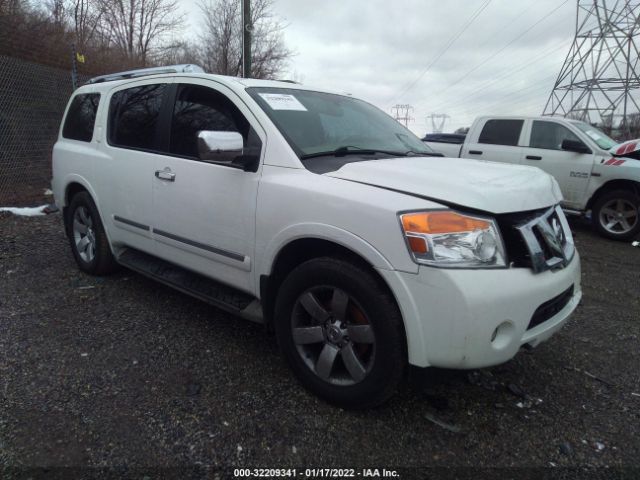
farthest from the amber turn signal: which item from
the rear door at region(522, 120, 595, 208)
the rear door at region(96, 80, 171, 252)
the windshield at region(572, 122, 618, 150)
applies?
the windshield at region(572, 122, 618, 150)

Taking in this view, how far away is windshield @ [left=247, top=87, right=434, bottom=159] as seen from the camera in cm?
273

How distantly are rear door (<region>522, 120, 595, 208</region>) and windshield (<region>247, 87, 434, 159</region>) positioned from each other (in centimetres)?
482

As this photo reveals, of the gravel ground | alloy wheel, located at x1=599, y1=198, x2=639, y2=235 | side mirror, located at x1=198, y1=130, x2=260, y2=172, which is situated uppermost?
side mirror, located at x1=198, y1=130, x2=260, y2=172

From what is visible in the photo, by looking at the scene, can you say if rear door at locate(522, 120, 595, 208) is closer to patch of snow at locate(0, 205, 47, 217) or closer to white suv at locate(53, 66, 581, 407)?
white suv at locate(53, 66, 581, 407)

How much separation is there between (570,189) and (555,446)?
6.10m

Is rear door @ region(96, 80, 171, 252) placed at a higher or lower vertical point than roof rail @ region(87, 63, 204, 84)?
lower

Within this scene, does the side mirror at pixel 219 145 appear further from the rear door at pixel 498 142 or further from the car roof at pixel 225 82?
the rear door at pixel 498 142

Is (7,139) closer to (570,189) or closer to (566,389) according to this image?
(566,389)

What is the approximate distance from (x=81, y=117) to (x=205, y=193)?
7.67 feet

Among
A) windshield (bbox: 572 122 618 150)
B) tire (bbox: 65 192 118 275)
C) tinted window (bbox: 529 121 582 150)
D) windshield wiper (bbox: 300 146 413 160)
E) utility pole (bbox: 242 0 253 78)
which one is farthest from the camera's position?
utility pole (bbox: 242 0 253 78)

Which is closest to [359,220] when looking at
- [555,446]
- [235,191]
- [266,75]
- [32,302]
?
[235,191]

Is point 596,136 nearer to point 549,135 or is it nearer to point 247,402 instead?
point 549,135

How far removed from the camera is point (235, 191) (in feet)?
8.96

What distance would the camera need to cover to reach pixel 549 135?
7.49 m
